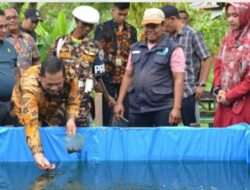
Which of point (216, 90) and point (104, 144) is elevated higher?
point (216, 90)

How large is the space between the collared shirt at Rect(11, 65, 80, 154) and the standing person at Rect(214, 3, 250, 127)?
1384 mm

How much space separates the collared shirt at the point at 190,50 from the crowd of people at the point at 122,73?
0.01 metres

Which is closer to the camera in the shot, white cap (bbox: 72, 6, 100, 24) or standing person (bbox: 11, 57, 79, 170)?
standing person (bbox: 11, 57, 79, 170)

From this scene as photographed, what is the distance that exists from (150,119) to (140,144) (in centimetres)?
59

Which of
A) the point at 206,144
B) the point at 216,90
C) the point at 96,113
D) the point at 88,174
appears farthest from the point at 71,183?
the point at 96,113

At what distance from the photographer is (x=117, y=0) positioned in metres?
7.70

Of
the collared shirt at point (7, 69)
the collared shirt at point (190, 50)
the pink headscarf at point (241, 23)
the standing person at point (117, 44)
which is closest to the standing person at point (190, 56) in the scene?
the collared shirt at point (190, 50)

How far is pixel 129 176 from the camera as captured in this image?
579 centimetres

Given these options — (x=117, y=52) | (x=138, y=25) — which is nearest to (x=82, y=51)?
(x=117, y=52)

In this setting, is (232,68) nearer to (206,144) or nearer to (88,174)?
(206,144)

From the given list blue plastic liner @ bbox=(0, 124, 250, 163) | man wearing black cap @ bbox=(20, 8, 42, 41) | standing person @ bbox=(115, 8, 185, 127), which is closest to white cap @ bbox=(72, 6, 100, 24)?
standing person @ bbox=(115, 8, 185, 127)

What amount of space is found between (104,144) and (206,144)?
35.7 inches

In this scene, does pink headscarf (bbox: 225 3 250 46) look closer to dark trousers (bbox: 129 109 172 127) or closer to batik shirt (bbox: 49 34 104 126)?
dark trousers (bbox: 129 109 172 127)

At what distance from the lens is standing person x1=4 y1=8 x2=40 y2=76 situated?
24.8 feet
